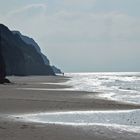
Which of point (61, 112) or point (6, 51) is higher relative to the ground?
point (6, 51)

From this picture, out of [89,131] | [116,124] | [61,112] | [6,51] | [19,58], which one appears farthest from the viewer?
[19,58]

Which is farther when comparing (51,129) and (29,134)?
(51,129)

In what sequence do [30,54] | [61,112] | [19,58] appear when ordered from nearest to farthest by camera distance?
[61,112] → [19,58] → [30,54]

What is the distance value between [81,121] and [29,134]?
5.82 m

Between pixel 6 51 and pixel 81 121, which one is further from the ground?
pixel 6 51

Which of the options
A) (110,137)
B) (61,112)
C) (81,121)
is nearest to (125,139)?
(110,137)

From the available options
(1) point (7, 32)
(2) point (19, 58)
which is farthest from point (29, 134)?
(1) point (7, 32)

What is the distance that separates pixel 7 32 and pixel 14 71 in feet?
52.3

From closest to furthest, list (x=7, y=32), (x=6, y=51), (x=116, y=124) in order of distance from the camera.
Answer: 1. (x=116, y=124)
2. (x=6, y=51)
3. (x=7, y=32)

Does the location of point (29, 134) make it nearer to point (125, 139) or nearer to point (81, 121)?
point (125, 139)

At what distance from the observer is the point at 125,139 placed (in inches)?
549

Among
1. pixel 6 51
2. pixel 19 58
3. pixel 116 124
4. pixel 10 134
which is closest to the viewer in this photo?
pixel 10 134

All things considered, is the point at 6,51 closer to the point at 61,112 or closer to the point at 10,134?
the point at 61,112

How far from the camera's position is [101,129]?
16359mm
